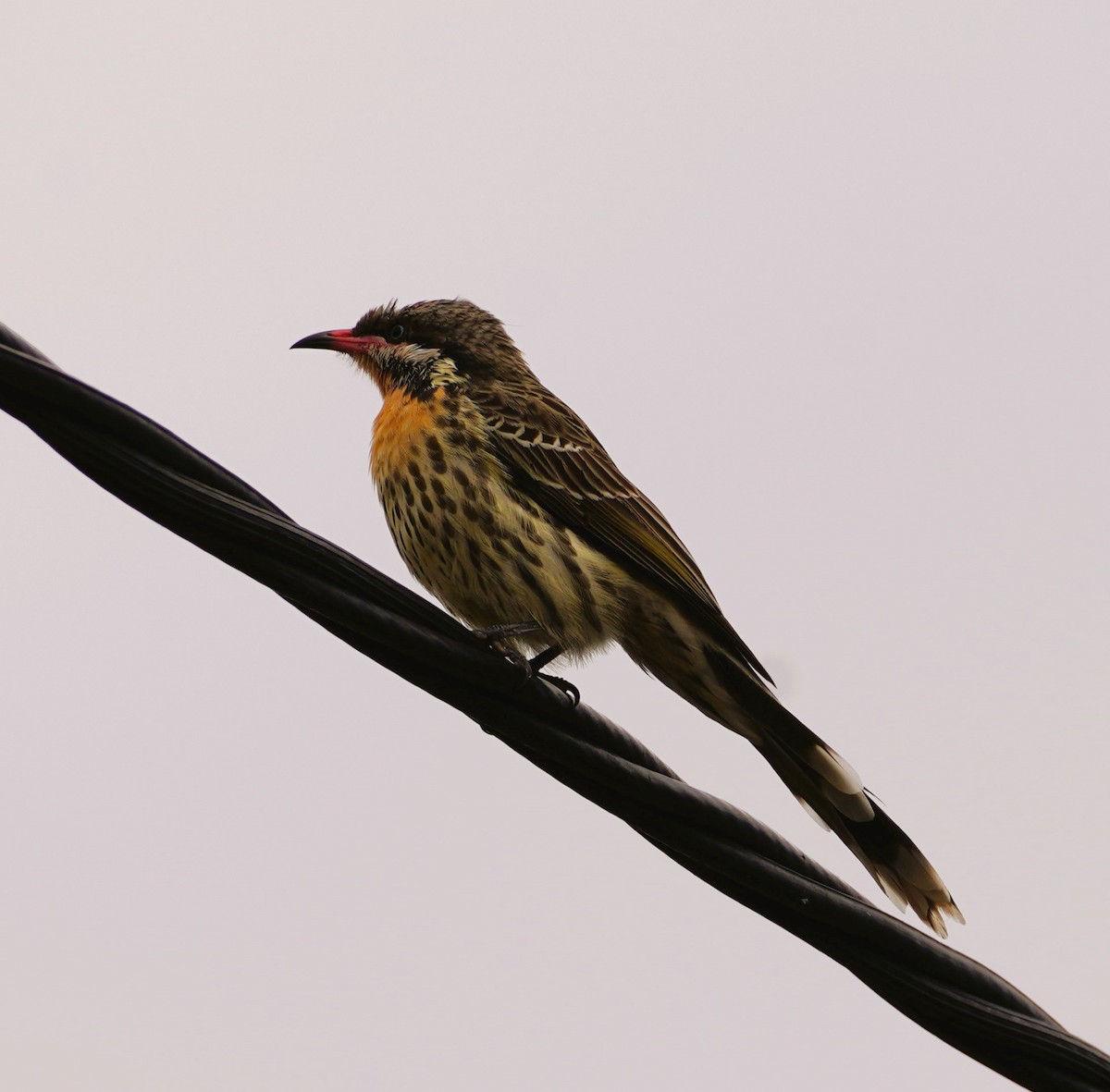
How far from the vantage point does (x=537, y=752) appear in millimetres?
3730

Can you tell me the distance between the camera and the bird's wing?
5.86m

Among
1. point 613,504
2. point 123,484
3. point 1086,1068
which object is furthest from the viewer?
point 613,504

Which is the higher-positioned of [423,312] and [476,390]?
[423,312]

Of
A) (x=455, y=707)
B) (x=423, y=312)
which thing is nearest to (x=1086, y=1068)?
(x=455, y=707)

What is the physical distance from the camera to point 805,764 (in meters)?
5.63

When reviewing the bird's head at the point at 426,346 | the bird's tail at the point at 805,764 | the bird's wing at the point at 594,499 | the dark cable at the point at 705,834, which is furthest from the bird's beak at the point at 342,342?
the dark cable at the point at 705,834

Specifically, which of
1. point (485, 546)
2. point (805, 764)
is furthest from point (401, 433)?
point (805, 764)

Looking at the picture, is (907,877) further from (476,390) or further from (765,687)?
(476,390)

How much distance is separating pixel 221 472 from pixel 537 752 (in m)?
1.12

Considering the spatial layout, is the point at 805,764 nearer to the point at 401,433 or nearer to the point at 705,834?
the point at 705,834

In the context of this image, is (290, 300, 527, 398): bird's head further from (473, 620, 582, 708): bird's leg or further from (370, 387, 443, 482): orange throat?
(473, 620, 582, 708): bird's leg

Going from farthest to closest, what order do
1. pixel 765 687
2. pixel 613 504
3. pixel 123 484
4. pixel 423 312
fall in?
pixel 423 312
pixel 613 504
pixel 765 687
pixel 123 484

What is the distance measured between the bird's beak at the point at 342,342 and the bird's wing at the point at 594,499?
1033mm

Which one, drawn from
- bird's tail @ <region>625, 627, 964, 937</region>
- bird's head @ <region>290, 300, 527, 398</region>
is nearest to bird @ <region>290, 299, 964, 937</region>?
bird's tail @ <region>625, 627, 964, 937</region>
